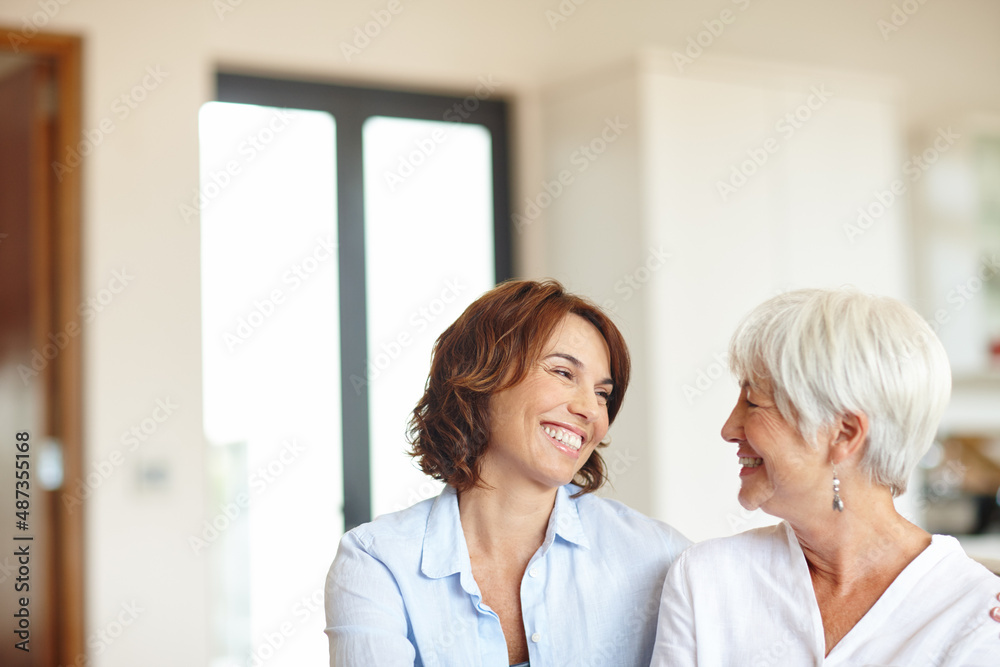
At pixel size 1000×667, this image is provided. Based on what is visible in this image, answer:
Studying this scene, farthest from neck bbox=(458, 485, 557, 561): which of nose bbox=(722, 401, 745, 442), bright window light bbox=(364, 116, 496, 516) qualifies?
bright window light bbox=(364, 116, 496, 516)

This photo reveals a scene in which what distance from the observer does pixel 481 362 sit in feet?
6.40

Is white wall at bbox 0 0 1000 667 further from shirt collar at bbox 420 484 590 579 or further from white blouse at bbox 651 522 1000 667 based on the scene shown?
Result: white blouse at bbox 651 522 1000 667

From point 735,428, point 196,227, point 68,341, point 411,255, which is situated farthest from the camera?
point 411,255

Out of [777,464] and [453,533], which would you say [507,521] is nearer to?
[453,533]

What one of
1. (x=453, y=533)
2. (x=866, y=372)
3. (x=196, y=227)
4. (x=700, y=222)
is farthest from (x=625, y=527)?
(x=196, y=227)

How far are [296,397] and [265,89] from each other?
46.7 inches

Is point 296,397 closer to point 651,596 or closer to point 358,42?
point 358,42

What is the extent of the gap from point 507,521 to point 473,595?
0.18m

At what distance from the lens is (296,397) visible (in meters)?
3.74

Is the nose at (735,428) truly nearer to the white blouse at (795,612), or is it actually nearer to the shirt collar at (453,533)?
the white blouse at (795,612)

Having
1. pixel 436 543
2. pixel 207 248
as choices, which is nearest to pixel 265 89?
pixel 207 248

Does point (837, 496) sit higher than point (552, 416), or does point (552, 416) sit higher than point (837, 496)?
point (552, 416)

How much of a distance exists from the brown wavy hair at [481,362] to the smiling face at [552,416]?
0.9 inches

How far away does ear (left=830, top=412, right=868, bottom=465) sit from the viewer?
5.02 ft
